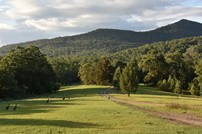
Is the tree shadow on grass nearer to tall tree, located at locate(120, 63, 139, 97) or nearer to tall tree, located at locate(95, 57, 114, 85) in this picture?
tall tree, located at locate(120, 63, 139, 97)

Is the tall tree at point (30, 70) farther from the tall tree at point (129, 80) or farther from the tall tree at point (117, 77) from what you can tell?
the tall tree at point (129, 80)

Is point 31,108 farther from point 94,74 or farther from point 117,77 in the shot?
point 94,74

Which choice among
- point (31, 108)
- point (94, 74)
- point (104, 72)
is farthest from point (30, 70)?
point (31, 108)

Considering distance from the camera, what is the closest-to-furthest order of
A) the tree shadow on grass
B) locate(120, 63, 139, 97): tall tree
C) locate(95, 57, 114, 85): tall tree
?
the tree shadow on grass < locate(120, 63, 139, 97): tall tree < locate(95, 57, 114, 85): tall tree

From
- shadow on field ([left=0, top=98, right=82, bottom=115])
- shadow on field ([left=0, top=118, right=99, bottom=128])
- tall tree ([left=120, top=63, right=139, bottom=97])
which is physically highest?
tall tree ([left=120, top=63, right=139, bottom=97])

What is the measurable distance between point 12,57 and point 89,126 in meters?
77.5

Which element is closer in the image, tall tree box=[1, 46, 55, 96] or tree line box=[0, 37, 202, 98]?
tree line box=[0, 37, 202, 98]

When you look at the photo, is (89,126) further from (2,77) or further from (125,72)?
(2,77)

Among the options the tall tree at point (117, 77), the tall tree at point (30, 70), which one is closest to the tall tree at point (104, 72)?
the tall tree at point (117, 77)

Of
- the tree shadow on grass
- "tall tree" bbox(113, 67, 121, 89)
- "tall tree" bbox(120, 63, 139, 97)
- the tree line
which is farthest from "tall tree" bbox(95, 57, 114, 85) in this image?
the tree shadow on grass

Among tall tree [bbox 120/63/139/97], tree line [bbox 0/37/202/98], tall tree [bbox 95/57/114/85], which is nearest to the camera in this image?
tall tree [bbox 120/63/139/97]

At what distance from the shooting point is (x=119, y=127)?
1248 inches

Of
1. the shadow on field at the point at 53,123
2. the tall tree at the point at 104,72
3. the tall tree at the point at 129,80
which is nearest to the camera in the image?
the shadow on field at the point at 53,123

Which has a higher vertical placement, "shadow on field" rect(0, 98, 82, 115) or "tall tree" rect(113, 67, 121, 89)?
"tall tree" rect(113, 67, 121, 89)
